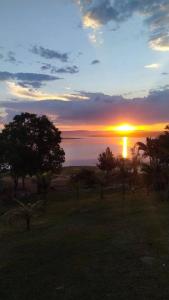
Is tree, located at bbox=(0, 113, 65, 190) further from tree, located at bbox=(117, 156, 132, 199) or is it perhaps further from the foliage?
tree, located at bbox=(117, 156, 132, 199)

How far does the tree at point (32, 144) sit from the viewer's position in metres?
54.9

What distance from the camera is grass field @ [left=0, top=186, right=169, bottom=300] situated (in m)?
14.2

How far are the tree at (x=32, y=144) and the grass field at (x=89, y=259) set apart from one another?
2480 cm

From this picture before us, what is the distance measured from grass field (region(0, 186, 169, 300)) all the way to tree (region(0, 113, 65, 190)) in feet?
Result: 81.4

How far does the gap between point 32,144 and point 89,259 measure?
4067cm

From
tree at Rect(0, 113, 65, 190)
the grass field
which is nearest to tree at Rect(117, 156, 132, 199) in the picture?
tree at Rect(0, 113, 65, 190)

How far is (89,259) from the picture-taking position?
18.0 m

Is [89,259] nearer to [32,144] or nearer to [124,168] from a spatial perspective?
[124,168]

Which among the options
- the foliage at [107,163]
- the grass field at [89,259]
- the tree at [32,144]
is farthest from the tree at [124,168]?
the grass field at [89,259]

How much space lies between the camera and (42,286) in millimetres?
14961

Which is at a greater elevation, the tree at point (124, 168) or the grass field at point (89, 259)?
→ the tree at point (124, 168)

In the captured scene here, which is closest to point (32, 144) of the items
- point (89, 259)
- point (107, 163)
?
point (107, 163)

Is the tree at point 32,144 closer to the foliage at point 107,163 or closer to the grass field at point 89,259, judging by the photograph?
the foliage at point 107,163

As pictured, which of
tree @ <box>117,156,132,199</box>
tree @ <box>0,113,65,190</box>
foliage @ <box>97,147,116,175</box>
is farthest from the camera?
foliage @ <box>97,147,116,175</box>
